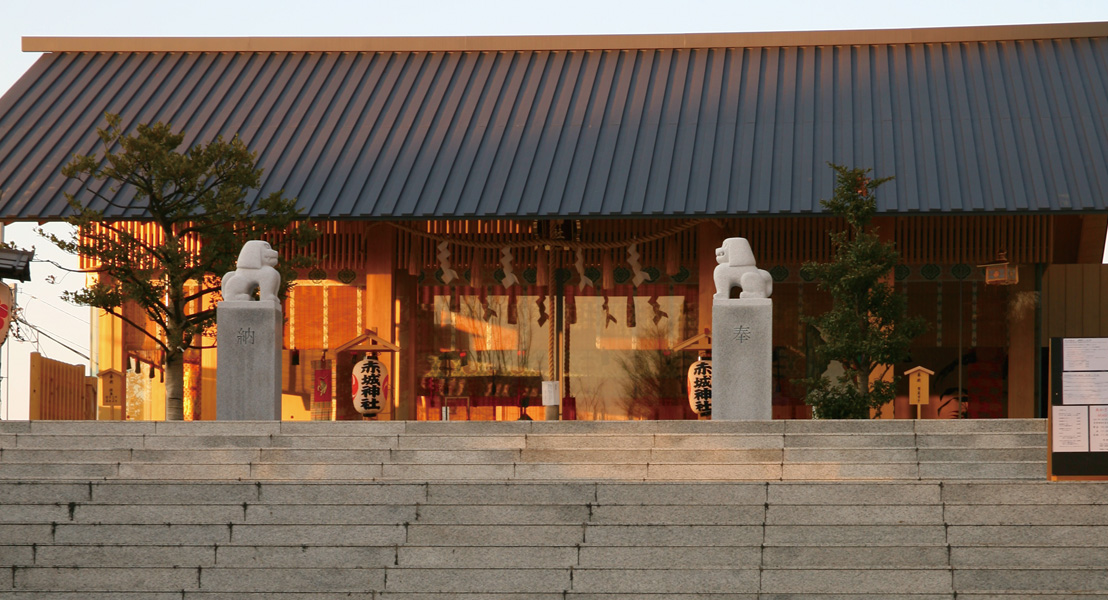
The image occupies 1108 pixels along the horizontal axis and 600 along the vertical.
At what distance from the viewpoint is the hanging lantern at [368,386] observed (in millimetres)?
22125

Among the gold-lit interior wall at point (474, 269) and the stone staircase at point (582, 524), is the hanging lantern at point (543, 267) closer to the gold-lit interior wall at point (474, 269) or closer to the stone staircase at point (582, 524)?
the gold-lit interior wall at point (474, 269)

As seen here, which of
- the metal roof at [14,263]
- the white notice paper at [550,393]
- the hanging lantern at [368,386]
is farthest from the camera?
the hanging lantern at [368,386]

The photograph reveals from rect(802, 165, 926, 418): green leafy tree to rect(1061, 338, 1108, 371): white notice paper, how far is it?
19.6ft

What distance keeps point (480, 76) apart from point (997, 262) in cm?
941

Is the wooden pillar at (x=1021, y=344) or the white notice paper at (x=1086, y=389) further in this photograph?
the wooden pillar at (x=1021, y=344)

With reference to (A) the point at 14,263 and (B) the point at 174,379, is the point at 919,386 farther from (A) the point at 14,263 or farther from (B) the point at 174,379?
(A) the point at 14,263

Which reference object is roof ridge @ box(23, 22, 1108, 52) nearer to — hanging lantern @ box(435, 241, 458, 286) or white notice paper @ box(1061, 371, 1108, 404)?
hanging lantern @ box(435, 241, 458, 286)

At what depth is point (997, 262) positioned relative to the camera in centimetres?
2239

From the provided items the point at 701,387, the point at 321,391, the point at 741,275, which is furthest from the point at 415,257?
the point at 741,275

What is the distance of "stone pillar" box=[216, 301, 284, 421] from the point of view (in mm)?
16297

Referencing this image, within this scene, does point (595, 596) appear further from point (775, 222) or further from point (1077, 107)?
point (1077, 107)

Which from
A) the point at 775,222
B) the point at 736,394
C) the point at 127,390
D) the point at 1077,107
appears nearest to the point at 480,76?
the point at 775,222

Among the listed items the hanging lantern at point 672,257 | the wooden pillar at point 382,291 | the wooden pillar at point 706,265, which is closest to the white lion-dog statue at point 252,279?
the wooden pillar at point 382,291

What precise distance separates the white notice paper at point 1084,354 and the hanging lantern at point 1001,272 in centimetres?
1039
